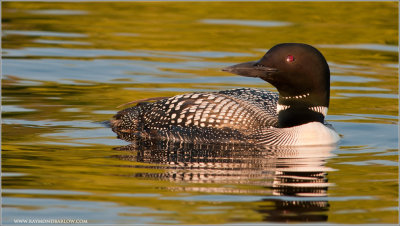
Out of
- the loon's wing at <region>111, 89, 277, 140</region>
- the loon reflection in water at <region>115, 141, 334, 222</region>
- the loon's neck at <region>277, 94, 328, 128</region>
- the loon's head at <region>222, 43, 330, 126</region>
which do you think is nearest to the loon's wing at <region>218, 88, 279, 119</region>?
the loon's wing at <region>111, 89, 277, 140</region>

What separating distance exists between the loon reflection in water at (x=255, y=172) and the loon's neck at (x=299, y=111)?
28cm

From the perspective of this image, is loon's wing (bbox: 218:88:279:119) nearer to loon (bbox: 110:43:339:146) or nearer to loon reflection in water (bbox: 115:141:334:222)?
loon (bbox: 110:43:339:146)

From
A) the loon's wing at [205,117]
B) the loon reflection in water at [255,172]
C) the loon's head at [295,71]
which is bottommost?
the loon reflection in water at [255,172]

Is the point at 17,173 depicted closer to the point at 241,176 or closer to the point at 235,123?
the point at 241,176

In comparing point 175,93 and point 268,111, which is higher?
point 268,111

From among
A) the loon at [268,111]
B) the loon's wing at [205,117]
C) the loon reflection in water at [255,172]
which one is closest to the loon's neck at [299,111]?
the loon at [268,111]

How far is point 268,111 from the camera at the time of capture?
790 cm

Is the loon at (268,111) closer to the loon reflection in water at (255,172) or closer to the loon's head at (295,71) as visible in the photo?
the loon's head at (295,71)

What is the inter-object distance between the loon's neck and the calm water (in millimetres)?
330

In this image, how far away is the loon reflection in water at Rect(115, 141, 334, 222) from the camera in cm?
562

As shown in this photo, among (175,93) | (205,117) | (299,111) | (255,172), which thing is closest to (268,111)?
(299,111)

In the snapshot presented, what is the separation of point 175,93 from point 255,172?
3.70 m

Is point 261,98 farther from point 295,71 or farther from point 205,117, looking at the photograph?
point 295,71

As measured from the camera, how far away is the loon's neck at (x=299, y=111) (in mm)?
7566
